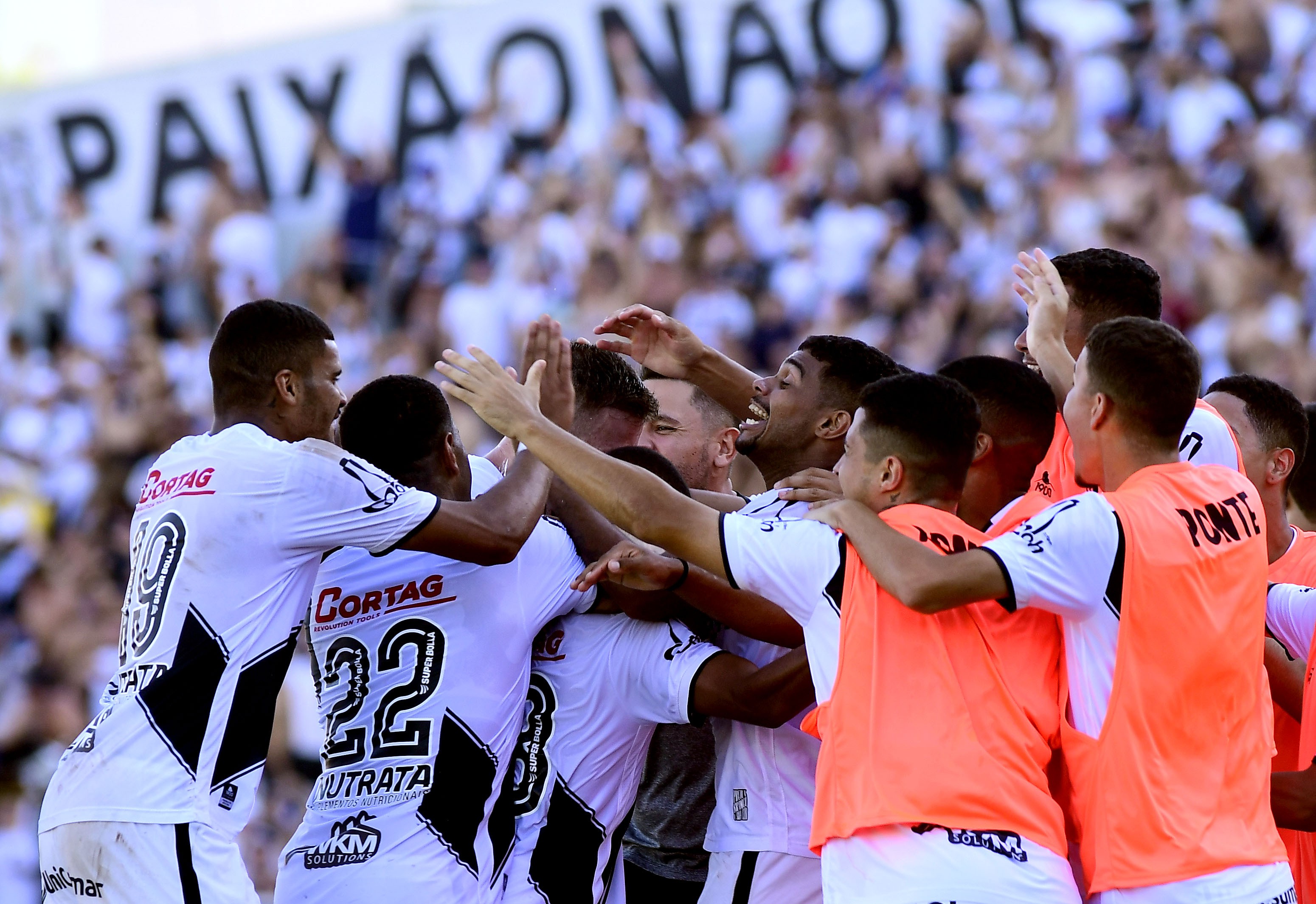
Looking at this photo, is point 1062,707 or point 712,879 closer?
point 1062,707

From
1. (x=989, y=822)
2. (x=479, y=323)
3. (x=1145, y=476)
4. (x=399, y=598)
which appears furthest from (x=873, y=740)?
(x=479, y=323)

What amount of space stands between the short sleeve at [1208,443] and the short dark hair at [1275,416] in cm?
61

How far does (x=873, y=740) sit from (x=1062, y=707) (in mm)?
603

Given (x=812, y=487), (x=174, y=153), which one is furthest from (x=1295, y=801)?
(x=174, y=153)

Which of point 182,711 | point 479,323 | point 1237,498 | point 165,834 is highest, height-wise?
point 1237,498

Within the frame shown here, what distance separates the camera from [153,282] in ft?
64.6

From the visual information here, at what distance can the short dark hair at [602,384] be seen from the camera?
6109 mm

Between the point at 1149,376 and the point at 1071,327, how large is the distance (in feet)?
3.69

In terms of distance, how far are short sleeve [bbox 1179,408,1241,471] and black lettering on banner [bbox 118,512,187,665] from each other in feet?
10.5

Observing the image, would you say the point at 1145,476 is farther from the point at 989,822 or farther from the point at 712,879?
the point at 712,879

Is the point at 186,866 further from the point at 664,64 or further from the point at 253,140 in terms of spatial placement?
the point at 253,140

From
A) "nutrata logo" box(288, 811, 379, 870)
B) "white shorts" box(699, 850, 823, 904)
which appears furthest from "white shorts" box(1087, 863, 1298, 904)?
"nutrata logo" box(288, 811, 379, 870)

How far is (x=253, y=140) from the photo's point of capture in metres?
21.0

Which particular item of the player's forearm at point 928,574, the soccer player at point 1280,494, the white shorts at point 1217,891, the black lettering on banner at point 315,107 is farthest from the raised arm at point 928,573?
the black lettering on banner at point 315,107
